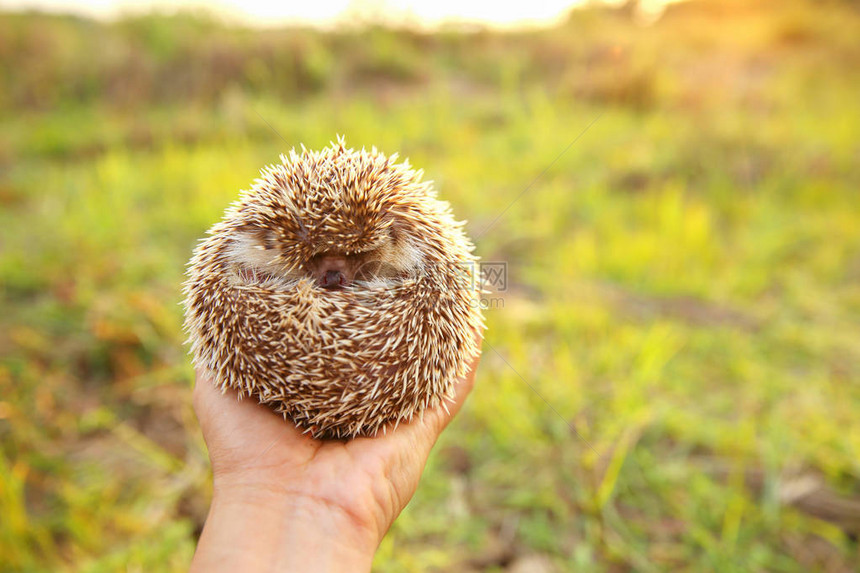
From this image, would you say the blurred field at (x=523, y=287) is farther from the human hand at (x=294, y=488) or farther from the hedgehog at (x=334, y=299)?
the hedgehog at (x=334, y=299)

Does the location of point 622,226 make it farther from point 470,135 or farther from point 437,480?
point 437,480

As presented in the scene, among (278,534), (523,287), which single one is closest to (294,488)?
(278,534)

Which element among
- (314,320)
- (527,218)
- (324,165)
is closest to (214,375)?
(314,320)

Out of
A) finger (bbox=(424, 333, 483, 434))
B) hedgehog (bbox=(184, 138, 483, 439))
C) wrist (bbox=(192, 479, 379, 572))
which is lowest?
wrist (bbox=(192, 479, 379, 572))

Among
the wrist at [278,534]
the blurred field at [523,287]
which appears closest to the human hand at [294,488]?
the wrist at [278,534]

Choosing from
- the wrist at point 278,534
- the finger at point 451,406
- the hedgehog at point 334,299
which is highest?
the hedgehog at point 334,299

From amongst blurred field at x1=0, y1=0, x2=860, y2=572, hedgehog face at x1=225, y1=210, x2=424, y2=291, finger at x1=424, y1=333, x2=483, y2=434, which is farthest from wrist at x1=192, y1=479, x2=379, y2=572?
blurred field at x1=0, y1=0, x2=860, y2=572

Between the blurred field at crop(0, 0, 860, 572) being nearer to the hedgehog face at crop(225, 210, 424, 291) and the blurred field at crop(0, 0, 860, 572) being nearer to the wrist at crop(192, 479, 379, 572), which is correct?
the wrist at crop(192, 479, 379, 572)
